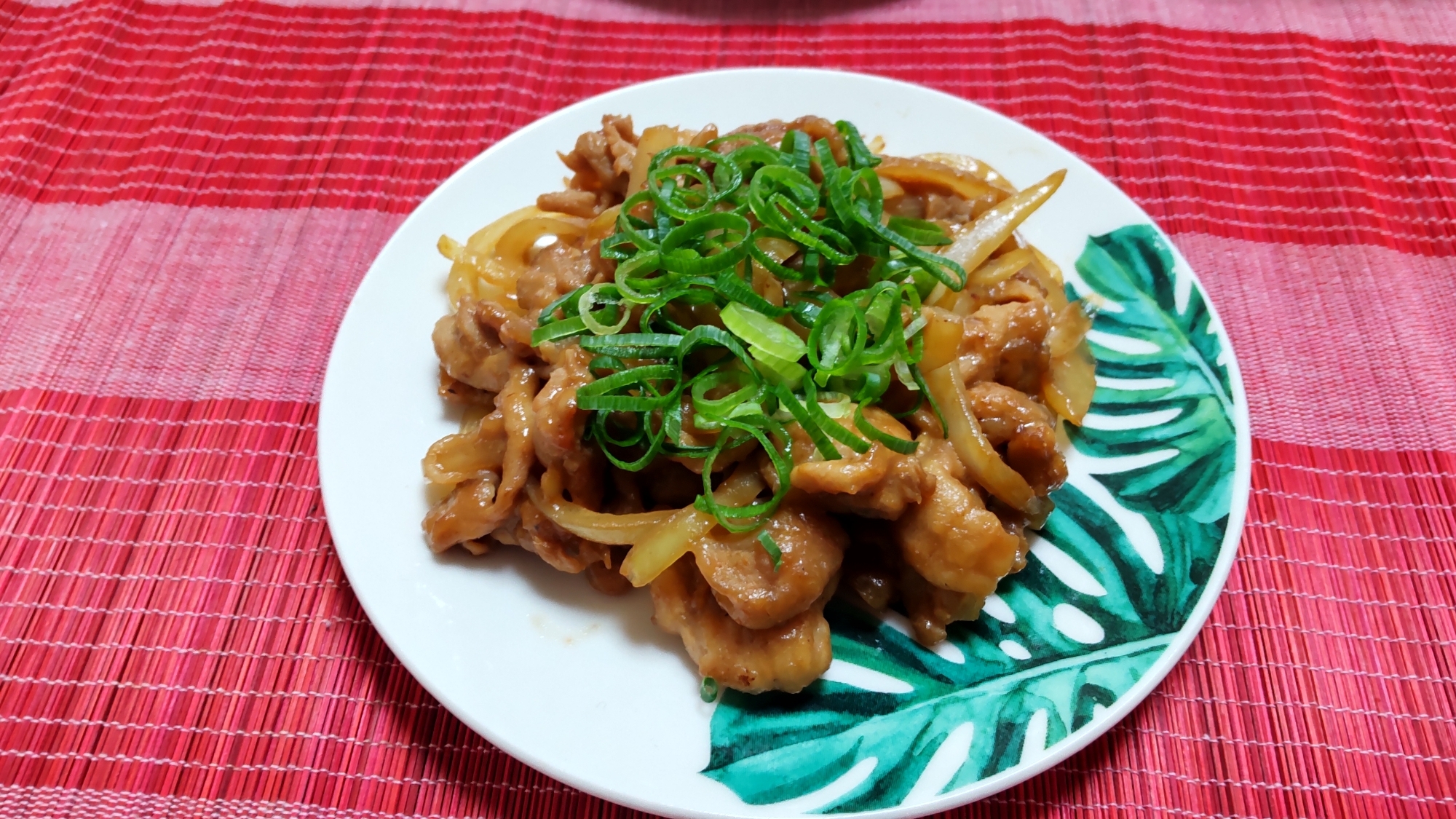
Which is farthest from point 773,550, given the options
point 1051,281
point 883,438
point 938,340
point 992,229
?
point 1051,281

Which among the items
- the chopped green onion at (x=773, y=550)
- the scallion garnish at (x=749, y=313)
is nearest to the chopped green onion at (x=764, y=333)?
the scallion garnish at (x=749, y=313)

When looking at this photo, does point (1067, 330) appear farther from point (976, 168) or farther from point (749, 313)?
point (749, 313)

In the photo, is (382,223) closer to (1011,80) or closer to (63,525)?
(63,525)

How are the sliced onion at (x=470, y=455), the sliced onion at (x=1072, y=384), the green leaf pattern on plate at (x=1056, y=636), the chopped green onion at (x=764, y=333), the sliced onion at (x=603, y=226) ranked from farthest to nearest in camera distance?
1. the sliced onion at (x=603, y=226)
2. the sliced onion at (x=1072, y=384)
3. the sliced onion at (x=470, y=455)
4. the chopped green onion at (x=764, y=333)
5. the green leaf pattern on plate at (x=1056, y=636)

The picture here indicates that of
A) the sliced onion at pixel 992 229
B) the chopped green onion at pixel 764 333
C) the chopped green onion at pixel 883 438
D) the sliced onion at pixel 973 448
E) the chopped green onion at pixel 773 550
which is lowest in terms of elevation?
the chopped green onion at pixel 773 550

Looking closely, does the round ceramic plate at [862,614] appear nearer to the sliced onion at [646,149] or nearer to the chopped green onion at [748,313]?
the chopped green onion at [748,313]

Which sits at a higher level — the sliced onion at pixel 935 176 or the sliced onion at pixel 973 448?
the sliced onion at pixel 935 176

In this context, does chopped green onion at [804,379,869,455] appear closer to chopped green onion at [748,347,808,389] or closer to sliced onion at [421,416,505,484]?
chopped green onion at [748,347,808,389]

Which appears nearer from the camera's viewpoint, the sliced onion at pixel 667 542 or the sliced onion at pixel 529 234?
the sliced onion at pixel 667 542
